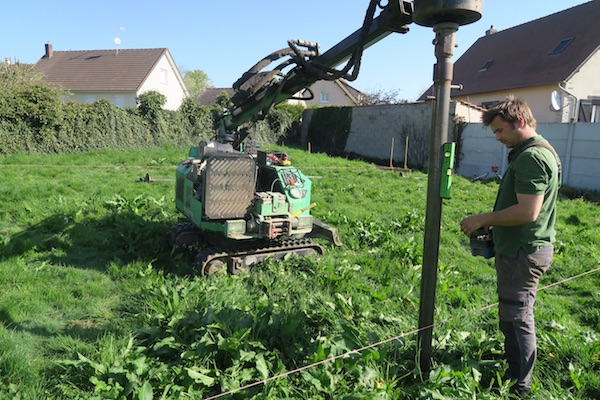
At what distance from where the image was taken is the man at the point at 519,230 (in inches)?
111

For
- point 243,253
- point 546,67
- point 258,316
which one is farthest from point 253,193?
point 546,67

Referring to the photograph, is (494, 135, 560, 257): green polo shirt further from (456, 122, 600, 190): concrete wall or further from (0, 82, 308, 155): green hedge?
(0, 82, 308, 155): green hedge

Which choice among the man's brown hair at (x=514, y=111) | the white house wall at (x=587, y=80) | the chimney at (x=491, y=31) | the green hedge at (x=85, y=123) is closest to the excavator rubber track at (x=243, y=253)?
the man's brown hair at (x=514, y=111)

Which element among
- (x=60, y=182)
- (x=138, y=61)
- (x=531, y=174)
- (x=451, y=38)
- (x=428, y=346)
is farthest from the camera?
(x=138, y=61)

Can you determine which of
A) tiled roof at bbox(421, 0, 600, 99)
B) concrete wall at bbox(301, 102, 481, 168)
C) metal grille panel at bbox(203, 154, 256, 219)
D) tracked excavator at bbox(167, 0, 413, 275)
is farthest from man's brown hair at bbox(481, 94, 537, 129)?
tiled roof at bbox(421, 0, 600, 99)

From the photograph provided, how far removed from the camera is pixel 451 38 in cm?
298

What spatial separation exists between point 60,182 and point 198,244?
19.8 ft

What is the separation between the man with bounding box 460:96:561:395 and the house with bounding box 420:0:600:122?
1650 centimetres

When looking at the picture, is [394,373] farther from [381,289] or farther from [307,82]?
[307,82]

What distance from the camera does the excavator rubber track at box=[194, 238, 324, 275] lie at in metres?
5.42

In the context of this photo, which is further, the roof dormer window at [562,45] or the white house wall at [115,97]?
the white house wall at [115,97]

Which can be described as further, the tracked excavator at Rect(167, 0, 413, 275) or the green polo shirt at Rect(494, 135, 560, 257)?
the tracked excavator at Rect(167, 0, 413, 275)

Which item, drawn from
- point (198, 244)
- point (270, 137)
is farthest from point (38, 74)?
point (198, 244)

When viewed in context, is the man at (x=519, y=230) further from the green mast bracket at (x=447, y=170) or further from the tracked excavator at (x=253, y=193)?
the tracked excavator at (x=253, y=193)
